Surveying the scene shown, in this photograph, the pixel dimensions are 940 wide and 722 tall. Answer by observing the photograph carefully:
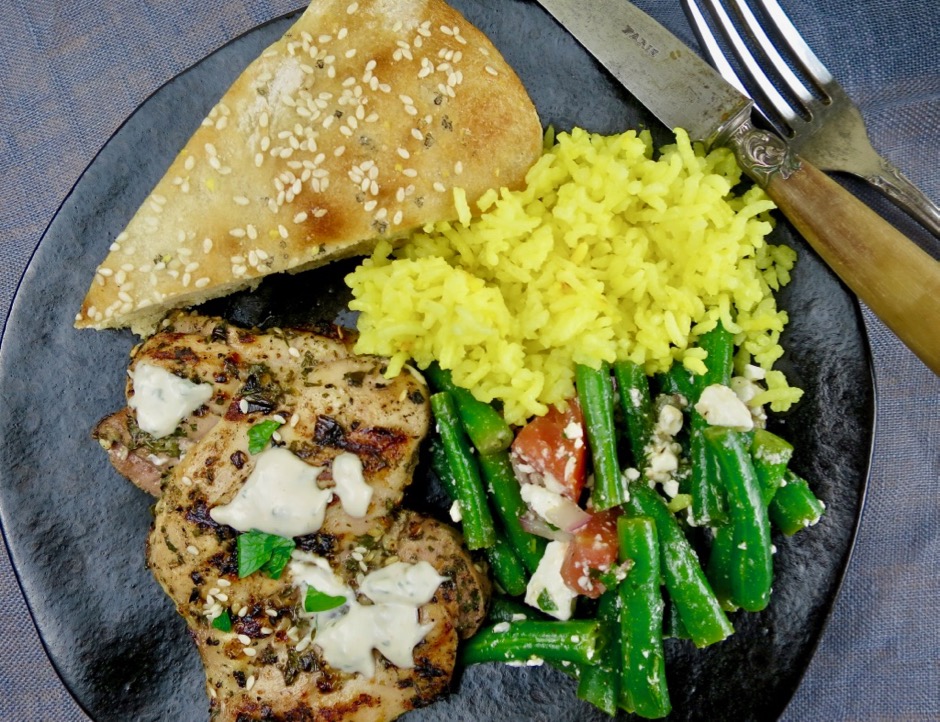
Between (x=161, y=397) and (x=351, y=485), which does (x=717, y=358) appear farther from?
(x=161, y=397)

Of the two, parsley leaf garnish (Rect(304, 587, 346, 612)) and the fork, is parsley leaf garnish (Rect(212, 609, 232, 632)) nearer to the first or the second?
parsley leaf garnish (Rect(304, 587, 346, 612))

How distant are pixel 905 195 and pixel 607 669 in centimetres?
201

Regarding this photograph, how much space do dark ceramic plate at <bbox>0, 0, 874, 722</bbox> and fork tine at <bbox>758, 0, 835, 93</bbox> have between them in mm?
581

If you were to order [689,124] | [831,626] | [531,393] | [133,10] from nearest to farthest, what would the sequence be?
[531,393] < [689,124] < [831,626] < [133,10]

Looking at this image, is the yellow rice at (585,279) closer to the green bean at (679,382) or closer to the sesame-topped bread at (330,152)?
the green bean at (679,382)

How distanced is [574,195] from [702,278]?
531mm

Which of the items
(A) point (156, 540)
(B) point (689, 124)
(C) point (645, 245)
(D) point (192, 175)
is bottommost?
(A) point (156, 540)

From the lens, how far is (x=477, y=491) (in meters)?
2.74

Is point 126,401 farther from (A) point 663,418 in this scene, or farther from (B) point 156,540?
(A) point 663,418

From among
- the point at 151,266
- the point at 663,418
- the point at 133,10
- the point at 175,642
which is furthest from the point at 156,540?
the point at 133,10

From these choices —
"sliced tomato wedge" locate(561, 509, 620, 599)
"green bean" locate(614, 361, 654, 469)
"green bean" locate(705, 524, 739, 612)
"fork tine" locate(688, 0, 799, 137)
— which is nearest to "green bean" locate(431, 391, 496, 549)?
"sliced tomato wedge" locate(561, 509, 620, 599)

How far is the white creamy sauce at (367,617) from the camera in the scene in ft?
8.39

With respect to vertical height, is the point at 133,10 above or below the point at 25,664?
above

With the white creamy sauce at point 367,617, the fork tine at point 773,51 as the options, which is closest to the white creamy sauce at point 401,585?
Answer: the white creamy sauce at point 367,617
